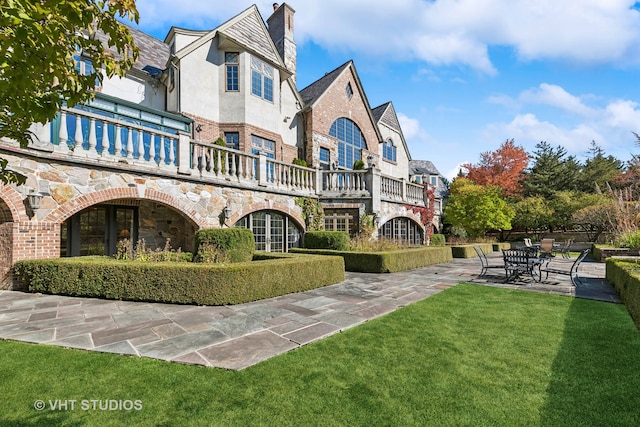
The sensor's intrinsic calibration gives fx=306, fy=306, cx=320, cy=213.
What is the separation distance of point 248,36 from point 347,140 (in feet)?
27.0

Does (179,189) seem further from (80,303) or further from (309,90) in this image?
(309,90)

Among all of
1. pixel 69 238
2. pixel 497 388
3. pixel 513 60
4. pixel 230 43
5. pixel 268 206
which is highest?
Result: pixel 230 43

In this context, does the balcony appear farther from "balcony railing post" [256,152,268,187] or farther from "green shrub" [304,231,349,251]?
"green shrub" [304,231,349,251]

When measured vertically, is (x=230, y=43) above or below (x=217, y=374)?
above

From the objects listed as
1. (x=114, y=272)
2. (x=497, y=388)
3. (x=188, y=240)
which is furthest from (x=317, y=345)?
(x=188, y=240)

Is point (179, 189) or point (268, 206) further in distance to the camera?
point (268, 206)

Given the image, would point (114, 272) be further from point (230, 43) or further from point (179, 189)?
point (230, 43)

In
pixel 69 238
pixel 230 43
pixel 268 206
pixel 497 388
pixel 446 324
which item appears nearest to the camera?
pixel 497 388

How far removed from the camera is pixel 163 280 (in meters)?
6.13

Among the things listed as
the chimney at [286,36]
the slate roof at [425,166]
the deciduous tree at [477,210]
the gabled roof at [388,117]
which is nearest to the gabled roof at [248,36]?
the chimney at [286,36]

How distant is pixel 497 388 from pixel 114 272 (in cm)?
692

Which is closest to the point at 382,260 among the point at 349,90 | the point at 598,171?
the point at 349,90

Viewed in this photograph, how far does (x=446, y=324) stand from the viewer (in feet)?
16.0

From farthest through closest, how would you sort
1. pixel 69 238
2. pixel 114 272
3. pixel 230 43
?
pixel 230 43 < pixel 69 238 < pixel 114 272
